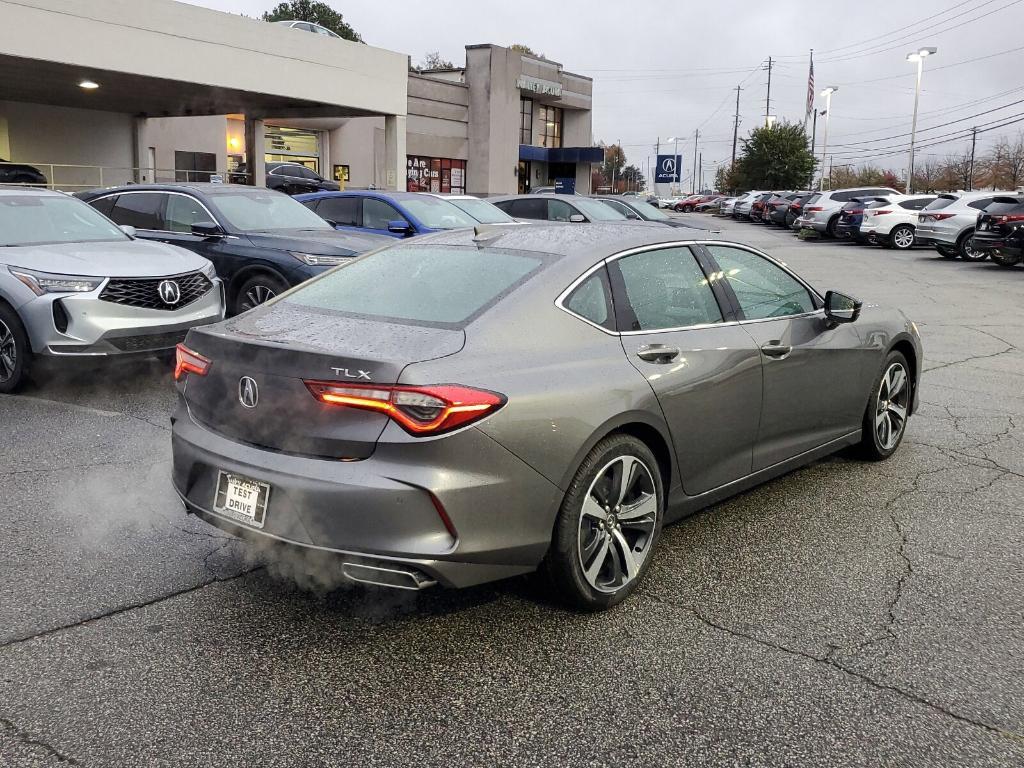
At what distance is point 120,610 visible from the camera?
3746mm

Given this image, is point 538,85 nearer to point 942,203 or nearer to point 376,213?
point 942,203

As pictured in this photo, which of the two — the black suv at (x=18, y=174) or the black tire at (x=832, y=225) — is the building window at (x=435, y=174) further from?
the black suv at (x=18, y=174)

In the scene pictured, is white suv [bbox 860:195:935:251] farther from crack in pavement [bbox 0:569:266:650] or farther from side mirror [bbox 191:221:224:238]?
crack in pavement [bbox 0:569:266:650]

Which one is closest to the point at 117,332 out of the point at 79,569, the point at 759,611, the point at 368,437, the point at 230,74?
the point at 79,569

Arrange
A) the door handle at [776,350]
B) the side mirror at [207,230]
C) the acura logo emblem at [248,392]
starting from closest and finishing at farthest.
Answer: the acura logo emblem at [248,392] → the door handle at [776,350] → the side mirror at [207,230]

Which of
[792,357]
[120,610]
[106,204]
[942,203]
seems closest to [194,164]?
[106,204]

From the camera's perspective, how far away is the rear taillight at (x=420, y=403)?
3.22m

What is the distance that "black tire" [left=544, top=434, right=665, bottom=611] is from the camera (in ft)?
11.8

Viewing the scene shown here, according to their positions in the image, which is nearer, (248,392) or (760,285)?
(248,392)

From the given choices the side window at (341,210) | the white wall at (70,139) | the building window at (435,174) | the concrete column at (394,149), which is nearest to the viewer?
the side window at (341,210)

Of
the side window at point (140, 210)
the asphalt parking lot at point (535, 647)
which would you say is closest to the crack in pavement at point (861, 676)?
the asphalt parking lot at point (535, 647)

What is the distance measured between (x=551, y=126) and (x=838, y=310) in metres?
56.9

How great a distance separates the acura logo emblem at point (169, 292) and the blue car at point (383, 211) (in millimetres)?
4618

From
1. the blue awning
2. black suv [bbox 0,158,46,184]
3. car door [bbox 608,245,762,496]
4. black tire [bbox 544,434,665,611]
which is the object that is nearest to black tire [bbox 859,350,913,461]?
car door [bbox 608,245,762,496]
